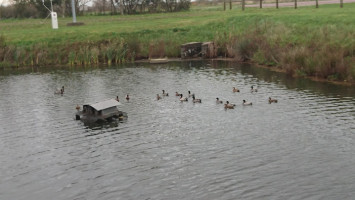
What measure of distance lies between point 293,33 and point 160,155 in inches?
1564

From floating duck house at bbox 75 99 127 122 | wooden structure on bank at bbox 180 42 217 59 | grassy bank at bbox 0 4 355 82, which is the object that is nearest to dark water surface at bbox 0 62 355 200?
floating duck house at bbox 75 99 127 122

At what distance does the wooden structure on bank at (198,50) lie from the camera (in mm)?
73812

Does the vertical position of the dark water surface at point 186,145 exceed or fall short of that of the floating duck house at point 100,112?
it falls short

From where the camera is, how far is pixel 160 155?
30.7 metres

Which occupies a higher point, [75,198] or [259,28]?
[259,28]

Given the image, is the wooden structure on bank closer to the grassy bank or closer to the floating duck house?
the grassy bank

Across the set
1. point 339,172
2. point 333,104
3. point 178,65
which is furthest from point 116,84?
point 339,172

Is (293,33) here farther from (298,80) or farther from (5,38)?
(5,38)

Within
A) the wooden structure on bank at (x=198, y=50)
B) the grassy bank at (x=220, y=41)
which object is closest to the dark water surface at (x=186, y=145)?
the grassy bank at (x=220, y=41)

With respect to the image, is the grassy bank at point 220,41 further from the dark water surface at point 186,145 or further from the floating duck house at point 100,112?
the floating duck house at point 100,112

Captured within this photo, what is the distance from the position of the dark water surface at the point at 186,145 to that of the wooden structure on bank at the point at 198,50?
2138cm

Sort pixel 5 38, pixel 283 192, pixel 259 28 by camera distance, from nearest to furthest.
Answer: pixel 283 192
pixel 259 28
pixel 5 38

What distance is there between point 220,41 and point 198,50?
360 centimetres

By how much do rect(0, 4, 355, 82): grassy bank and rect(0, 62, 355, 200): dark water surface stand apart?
14.3 feet
